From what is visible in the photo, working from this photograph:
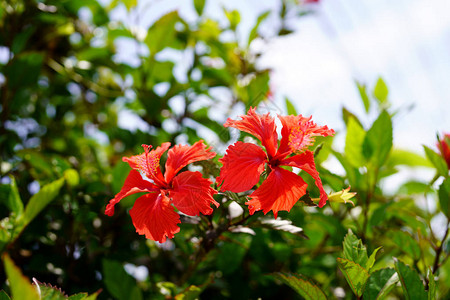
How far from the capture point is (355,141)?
120 centimetres

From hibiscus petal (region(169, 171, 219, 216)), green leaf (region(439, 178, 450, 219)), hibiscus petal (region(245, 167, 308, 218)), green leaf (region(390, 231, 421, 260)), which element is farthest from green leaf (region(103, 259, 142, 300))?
green leaf (region(439, 178, 450, 219))

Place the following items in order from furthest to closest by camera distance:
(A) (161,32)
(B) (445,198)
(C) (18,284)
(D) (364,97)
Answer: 1. (A) (161,32)
2. (D) (364,97)
3. (B) (445,198)
4. (C) (18,284)

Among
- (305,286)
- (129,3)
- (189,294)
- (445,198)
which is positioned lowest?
(189,294)

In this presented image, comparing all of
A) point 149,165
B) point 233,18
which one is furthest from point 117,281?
point 233,18

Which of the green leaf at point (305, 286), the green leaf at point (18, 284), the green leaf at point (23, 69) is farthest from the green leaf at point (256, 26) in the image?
the green leaf at point (18, 284)

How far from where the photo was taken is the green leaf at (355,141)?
1.19m

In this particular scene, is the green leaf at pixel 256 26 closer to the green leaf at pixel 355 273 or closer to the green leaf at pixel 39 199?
the green leaf at pixel 39 199

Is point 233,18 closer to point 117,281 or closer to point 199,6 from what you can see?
point 199,6

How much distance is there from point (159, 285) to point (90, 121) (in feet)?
5.12

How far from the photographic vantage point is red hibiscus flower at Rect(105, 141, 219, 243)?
0.80m

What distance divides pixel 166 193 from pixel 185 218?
9 cm

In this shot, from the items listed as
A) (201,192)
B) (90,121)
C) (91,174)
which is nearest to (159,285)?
(201,192)

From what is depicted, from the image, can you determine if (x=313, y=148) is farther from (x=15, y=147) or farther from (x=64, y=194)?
(x=15, y=147)

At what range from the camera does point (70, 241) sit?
50.1 inches
